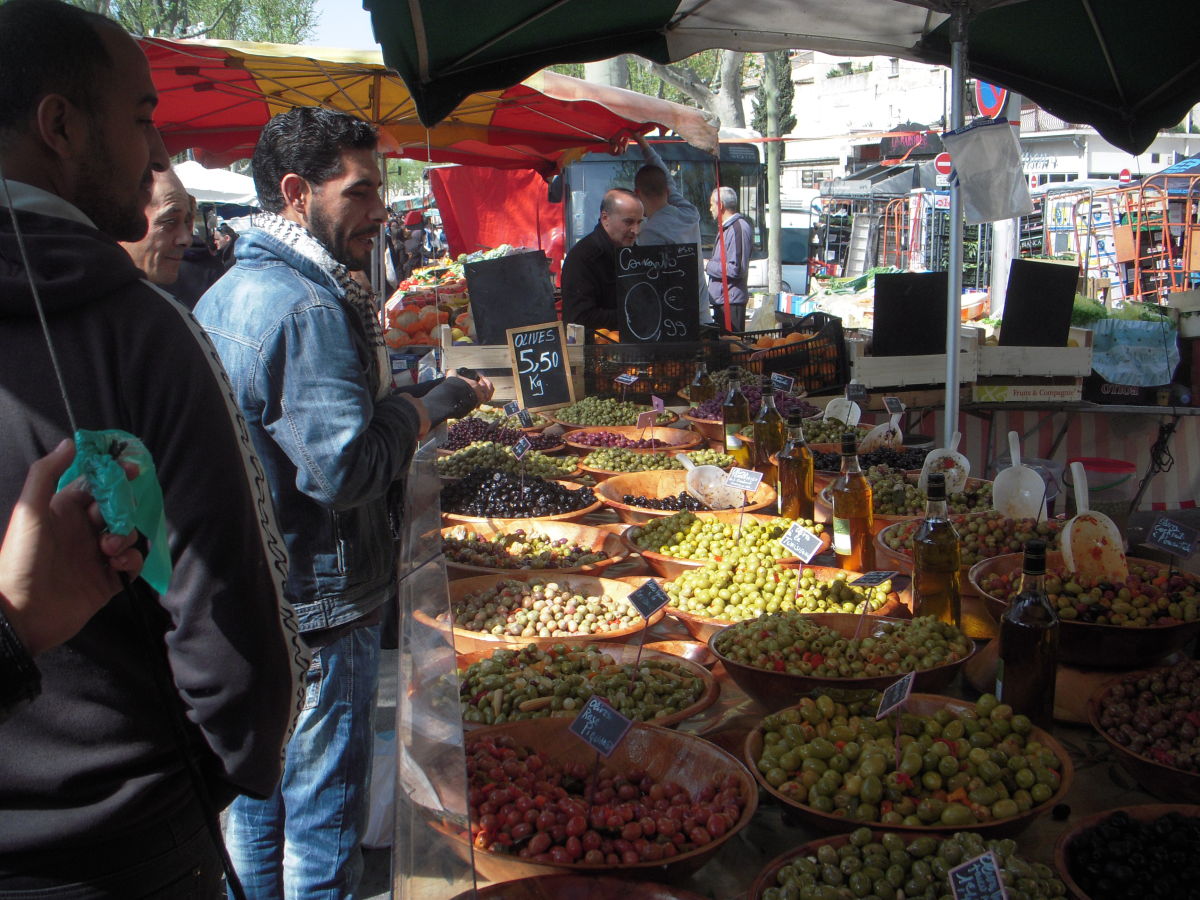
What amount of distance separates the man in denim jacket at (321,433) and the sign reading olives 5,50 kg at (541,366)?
2642mm

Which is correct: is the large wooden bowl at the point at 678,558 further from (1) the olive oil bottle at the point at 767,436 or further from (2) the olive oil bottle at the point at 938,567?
(1) the olive oil bottle at the point at 767,436

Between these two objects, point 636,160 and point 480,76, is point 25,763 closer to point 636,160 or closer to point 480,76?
point 480,76

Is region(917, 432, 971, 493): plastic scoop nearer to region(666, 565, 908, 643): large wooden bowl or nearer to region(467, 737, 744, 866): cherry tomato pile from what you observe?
region(666, 565, 908, 643): large wooden bowl

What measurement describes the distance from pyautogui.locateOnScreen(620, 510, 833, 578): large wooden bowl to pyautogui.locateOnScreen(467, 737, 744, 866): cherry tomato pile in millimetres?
1068

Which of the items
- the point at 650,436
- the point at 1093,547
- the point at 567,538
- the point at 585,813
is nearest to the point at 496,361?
the point at 650,436

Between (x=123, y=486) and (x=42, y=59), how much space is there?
533 mm

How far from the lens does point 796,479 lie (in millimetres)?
3303

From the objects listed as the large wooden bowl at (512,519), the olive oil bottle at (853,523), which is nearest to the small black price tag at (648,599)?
the olive oil bottle at (853,523)

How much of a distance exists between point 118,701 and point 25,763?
0.36ft

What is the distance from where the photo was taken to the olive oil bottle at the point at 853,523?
9.52 ft

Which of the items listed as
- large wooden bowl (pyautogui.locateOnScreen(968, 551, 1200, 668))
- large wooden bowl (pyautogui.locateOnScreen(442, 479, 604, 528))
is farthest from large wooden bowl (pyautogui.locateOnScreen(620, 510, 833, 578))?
large wooden bowl (pyautogui.locateOnScreen(968, 551, 1200, 668))

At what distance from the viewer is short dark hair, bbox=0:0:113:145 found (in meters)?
1.04

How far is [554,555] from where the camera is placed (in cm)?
318

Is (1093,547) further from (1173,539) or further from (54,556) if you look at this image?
(54,556)
